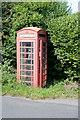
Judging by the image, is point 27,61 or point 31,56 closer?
point 31,56

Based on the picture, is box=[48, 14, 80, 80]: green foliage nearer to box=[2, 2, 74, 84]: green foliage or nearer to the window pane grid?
box=[2, 2, 74, 84]: green foliage

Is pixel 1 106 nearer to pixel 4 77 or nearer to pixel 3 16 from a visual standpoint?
pixel 4 77

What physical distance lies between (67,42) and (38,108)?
3.23m

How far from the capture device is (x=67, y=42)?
7.39m

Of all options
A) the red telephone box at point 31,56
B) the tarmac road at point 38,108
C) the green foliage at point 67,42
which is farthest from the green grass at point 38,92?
the green foliage at point 67,42

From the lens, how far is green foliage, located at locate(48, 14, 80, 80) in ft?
23.2

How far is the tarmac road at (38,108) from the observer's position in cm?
470

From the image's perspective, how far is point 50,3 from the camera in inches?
349

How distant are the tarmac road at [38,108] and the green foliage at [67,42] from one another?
1798 millimetres

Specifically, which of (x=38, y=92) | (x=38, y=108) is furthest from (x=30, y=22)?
(x=38, y=108)

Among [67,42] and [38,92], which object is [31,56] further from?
[67,42]

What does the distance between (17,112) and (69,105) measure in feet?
5.23

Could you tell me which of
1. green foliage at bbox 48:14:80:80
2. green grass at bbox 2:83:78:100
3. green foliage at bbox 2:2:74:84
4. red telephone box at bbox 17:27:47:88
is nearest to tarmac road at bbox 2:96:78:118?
green grass at bbox 2:83:78:100

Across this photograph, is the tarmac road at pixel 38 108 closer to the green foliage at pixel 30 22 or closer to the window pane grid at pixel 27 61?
the window pane grid at pixel 27 61
